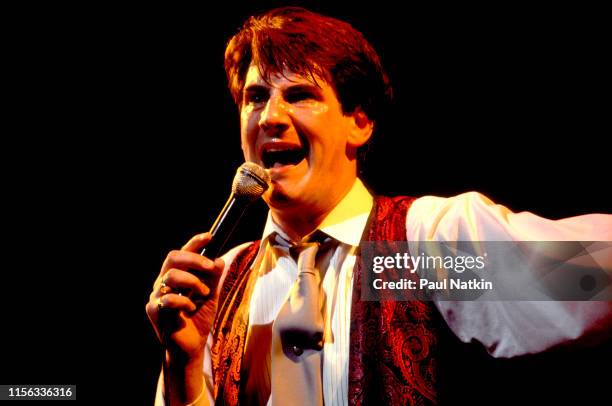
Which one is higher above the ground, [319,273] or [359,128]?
[359,128]

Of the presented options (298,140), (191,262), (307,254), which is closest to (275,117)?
(298,140)

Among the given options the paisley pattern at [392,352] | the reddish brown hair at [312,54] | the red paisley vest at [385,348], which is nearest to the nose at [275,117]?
the reddish brown hair at [312,54]

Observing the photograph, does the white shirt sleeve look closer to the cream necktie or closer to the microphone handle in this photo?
the cream necktie

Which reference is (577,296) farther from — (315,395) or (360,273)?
(315,395)

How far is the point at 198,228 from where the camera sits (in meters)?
2.10

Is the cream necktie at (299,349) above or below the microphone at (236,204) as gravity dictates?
below

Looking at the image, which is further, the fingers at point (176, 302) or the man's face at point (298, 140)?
the man's face at point (298, 140)

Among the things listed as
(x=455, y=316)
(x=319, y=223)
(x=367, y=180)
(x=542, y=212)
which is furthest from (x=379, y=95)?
(x=455, y=316)

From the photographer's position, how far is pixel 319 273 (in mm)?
1420

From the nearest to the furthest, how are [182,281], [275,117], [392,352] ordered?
[182,281]
[392,352]
[275,117]

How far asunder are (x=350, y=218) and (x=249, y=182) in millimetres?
343

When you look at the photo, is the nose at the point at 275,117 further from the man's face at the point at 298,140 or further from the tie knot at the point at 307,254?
the tie knot at the point at 307,254

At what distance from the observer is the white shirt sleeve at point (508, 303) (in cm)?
105

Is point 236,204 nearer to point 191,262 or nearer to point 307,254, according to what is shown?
point 191,262
